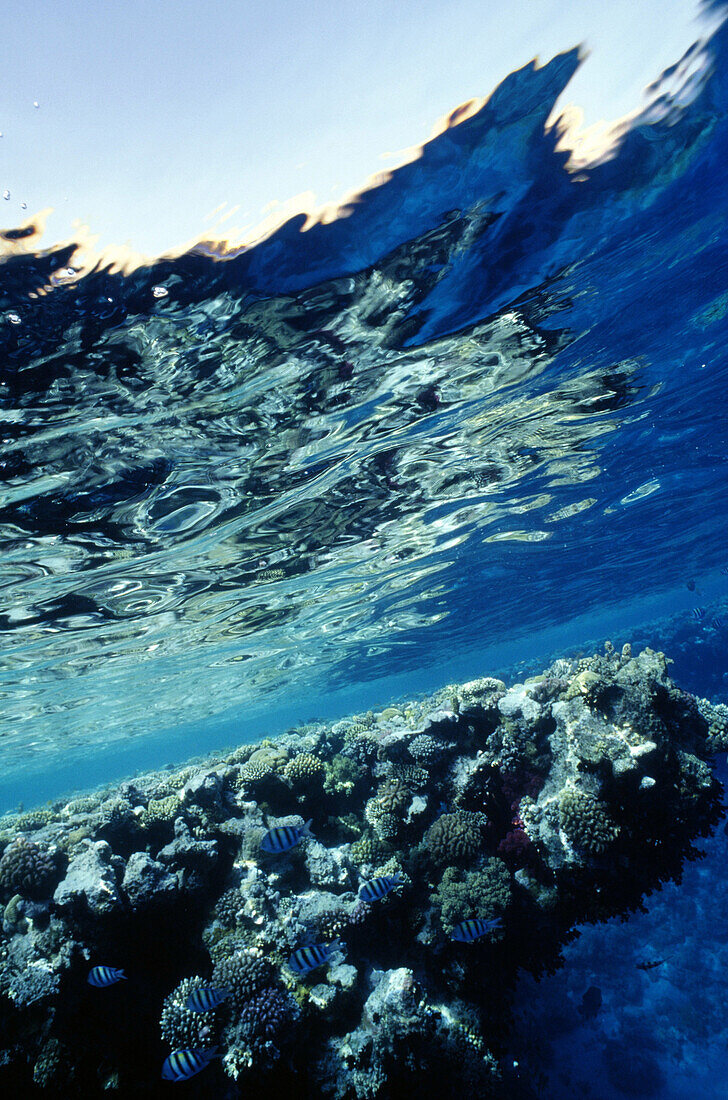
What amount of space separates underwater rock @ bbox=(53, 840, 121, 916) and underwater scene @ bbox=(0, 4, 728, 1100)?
54mm

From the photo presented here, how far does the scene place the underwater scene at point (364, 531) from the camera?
614 centimetres

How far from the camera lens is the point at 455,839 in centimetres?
759

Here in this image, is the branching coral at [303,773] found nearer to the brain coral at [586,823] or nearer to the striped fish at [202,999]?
the striped fish at [202,999]

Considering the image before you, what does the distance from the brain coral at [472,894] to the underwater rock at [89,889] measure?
460cm

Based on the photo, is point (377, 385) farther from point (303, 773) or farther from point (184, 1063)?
point (184, 1063)

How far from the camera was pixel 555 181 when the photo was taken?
6.82 meters

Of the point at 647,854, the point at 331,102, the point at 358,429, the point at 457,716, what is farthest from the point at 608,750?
the point at 331,102

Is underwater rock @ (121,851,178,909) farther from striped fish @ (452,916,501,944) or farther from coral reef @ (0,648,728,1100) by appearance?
striped fish @ (452,916,501,944)

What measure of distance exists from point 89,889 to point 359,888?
12.3 feet

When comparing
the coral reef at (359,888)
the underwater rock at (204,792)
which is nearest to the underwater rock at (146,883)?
the coral reef at (359,888)

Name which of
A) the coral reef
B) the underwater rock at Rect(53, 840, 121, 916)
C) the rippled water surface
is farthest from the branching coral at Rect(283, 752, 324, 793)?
the rippled water surface

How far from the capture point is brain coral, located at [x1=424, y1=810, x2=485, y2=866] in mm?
7527

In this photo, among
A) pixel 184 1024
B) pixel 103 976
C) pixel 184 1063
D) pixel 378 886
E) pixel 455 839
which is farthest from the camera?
pixel 455 839

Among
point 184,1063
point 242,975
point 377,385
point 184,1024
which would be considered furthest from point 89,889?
point 377,385
